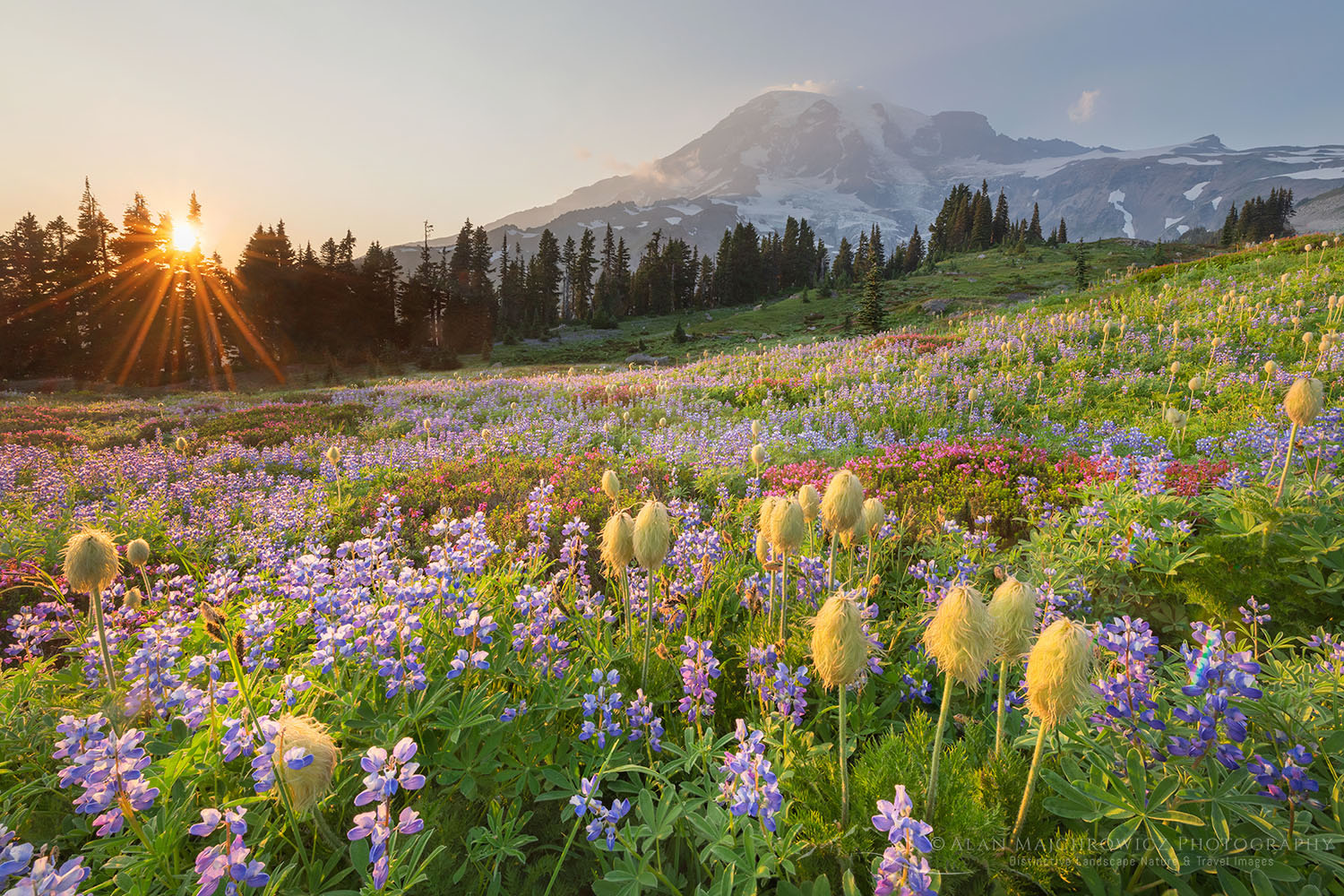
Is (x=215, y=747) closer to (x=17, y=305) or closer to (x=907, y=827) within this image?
(x=907, y=827)

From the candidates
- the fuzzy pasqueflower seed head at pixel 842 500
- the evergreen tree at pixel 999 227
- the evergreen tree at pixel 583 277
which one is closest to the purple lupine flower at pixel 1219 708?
the fuzzy pasqueflower seed head at pixel 842 500

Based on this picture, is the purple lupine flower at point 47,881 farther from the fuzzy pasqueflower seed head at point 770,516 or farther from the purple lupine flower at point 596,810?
the fuzzy pasqueflower seed head at point 770,516

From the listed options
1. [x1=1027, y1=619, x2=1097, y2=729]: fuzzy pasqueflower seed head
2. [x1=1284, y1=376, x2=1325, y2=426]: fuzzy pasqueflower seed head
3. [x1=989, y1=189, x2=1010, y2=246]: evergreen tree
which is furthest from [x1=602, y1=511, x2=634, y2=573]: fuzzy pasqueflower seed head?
[x1=989, y1=189, x2=1010, y2=246]: evergreen tree

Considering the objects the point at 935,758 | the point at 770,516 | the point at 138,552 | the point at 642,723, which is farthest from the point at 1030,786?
the point at 138,552

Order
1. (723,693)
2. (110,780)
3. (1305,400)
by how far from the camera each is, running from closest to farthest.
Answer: (110,780) → (723,693) → (1305,400)

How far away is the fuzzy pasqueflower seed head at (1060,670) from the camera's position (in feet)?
4.80

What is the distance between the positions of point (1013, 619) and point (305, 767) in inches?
84.3

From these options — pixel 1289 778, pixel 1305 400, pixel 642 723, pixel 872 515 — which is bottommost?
pixel 642 723

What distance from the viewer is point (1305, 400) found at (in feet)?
11.6

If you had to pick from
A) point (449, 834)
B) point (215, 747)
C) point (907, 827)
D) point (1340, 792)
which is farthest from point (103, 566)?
point (1340, 792)

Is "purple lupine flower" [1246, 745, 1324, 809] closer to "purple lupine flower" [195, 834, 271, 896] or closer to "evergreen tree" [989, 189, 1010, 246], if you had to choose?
"purple lupine flower" [195, 834, 271, 896]

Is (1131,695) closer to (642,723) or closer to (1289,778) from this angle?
(1289,778)

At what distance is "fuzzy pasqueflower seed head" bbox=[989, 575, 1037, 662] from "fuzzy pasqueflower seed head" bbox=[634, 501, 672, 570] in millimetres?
1306

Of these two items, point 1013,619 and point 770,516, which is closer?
point 1013,619
